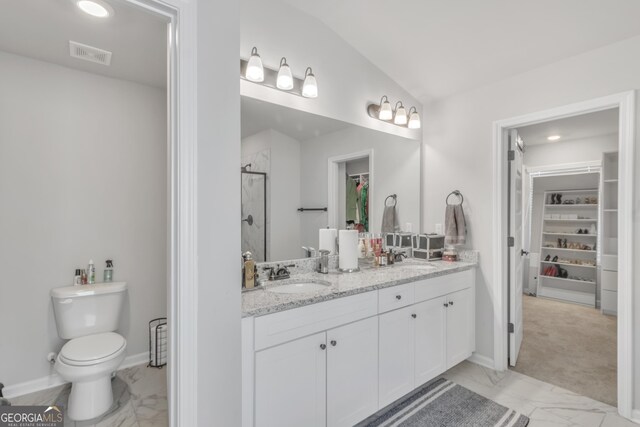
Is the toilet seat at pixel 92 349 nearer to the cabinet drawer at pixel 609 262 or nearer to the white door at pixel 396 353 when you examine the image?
the white door at pixel 396 353

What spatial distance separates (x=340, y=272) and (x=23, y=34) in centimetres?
250

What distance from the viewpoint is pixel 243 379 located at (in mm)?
1359

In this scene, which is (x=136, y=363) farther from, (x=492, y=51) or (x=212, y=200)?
(x=492, y=51)

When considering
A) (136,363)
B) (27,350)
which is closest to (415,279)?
(136,363)

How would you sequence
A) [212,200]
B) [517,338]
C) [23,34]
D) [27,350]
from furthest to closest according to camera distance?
[517,338]
[27,350]
[23,34]
[212,200]

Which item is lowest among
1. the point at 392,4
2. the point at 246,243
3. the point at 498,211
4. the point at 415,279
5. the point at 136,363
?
the point at 136,363

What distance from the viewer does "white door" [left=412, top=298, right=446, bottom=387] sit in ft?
7.08

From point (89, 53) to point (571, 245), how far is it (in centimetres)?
628

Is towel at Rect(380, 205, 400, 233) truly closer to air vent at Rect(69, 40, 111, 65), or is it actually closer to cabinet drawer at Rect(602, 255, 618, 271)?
air vent at Rect(69, 40, 111, 65)

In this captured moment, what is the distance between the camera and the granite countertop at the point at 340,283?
1465 mm

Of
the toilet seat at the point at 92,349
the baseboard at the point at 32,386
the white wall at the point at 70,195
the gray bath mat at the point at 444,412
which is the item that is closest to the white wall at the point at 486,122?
the gray bath mat at the point at 444,412

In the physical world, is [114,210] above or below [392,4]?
below

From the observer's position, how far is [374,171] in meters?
2.75

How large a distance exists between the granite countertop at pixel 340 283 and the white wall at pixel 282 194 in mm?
229
